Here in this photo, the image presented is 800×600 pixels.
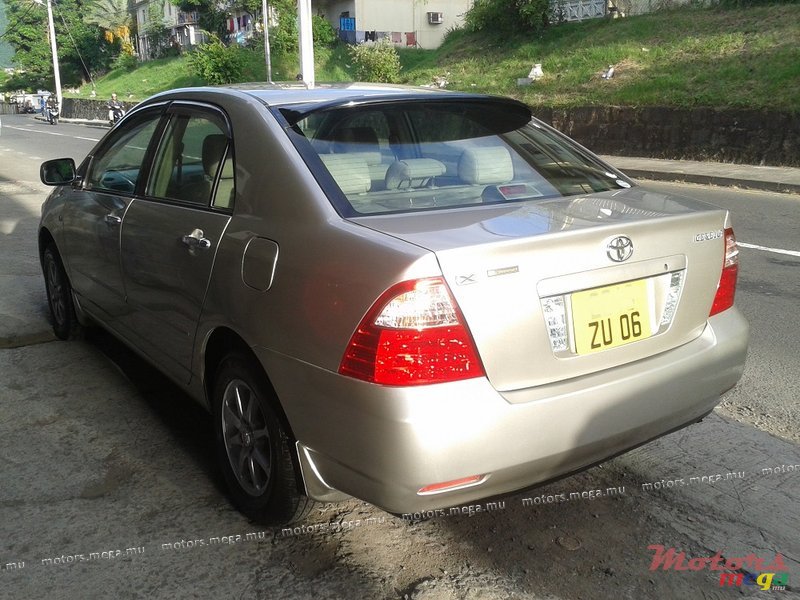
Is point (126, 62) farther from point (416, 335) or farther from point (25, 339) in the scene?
point (416, 335)

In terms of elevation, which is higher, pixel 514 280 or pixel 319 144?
pixel 319 144

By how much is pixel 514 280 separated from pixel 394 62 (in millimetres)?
36121

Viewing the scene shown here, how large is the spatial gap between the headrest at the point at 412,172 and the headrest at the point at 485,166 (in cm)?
9

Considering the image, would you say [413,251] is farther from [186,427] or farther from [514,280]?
[186,427]

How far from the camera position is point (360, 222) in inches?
97.8

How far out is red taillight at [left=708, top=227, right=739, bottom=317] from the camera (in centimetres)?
282

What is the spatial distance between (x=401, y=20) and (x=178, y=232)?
51.3m

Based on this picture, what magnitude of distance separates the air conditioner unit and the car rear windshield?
51.1 meters

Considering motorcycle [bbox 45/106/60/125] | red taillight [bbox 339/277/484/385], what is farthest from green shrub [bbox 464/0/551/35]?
red taillight [bbox 339/277/484/385]

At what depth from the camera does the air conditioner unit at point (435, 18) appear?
51.4 metres

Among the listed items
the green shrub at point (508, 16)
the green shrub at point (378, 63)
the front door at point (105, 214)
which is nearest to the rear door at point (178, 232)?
the front door at point (105, 214)

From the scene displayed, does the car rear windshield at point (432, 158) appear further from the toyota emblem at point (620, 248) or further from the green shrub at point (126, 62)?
the green shrub at point (126, 62)

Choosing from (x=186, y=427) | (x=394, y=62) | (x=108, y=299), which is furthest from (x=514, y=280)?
(x=394, y=62)

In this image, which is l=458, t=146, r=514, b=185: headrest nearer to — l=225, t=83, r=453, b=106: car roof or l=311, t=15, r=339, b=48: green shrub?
l=225, t=83, r=453, b=106: car roof
